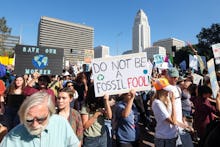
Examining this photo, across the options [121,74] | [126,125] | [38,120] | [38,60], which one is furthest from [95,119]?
[38,60]

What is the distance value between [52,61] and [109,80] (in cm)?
360

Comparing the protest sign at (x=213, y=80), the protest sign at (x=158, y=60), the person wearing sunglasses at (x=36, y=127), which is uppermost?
the protest sign at (x=158, y=60)

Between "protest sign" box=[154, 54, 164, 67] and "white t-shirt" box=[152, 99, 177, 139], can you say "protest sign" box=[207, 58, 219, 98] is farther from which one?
"protest sign" box=[154, 54, 164, 67]

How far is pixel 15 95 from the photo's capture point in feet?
18.0

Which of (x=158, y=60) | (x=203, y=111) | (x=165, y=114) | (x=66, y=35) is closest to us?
(x=165, y=114)

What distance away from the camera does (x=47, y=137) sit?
82.5 inches

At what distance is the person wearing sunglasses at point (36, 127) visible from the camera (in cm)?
199

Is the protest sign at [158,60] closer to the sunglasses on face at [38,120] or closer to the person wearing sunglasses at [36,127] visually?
the person wearing sunglasses at [36,127]

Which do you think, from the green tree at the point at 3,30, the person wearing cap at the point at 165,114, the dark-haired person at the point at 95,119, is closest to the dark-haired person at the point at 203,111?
the person wearing cap at the point at 165,114

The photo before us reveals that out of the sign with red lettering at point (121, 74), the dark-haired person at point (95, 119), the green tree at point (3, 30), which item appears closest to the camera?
the dark-haired person at point (95, 119)

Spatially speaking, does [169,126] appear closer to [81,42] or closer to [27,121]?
[27,121]

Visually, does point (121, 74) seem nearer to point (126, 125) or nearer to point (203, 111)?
point (126, 125)

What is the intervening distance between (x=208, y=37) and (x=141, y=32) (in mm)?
83868

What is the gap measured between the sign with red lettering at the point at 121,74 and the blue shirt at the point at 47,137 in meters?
1.35
